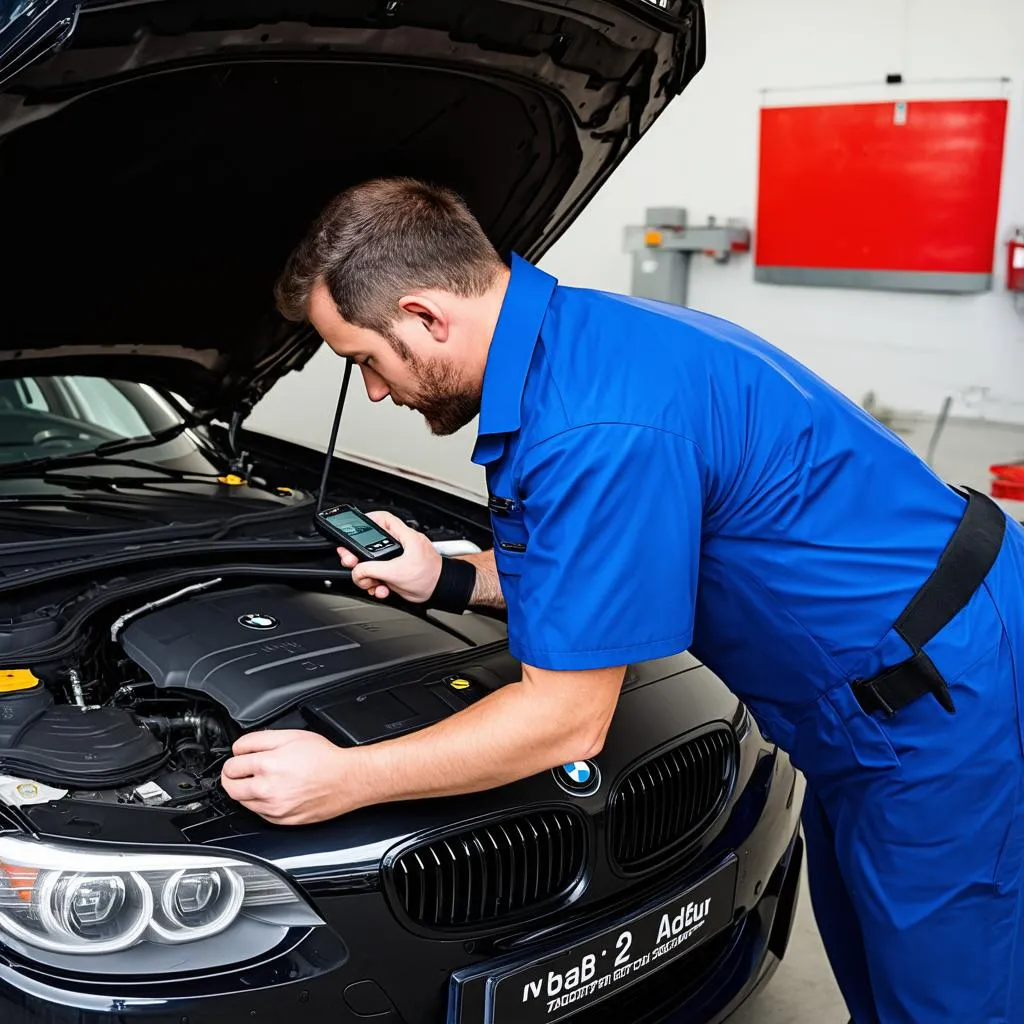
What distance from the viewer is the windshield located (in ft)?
7.95

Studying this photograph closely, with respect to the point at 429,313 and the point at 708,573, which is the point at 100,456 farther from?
the point at 708,573

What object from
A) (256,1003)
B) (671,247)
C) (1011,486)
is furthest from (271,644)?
(671,247)

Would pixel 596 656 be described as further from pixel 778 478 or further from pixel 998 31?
pixel 998 31

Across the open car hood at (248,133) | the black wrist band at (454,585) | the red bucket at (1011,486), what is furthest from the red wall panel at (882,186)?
the black wrist band at (454,585)

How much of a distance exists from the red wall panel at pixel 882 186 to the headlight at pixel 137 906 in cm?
433

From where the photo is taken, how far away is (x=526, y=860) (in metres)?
1.54

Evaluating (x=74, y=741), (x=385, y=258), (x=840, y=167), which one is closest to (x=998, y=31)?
(x=840, y=167)

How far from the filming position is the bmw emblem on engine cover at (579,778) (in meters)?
1.61

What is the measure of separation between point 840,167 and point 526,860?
168 inches

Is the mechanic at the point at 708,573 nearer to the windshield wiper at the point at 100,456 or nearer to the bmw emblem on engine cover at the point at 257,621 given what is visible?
the bmw emblem on engine cover at the point at 257,621

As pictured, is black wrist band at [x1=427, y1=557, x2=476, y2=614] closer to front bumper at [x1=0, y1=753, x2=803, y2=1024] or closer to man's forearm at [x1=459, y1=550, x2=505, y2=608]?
man's forearm at [x1=459, y1=550, x2=505, y2=608]

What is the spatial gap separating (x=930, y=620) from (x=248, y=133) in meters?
1.23

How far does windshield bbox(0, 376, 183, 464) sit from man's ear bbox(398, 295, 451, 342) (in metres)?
1.27

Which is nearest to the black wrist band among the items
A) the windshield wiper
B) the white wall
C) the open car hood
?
the open car hood
